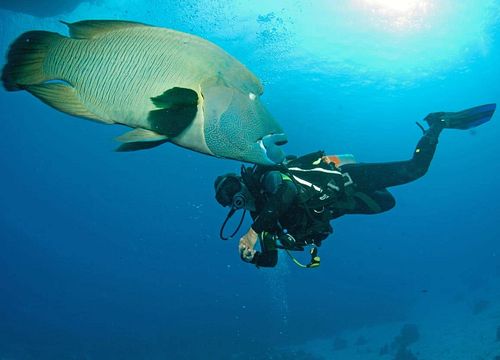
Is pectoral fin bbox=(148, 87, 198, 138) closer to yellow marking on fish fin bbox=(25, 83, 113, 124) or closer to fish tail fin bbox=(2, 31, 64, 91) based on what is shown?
yellow marking on fish fin bbox=(25, 83, 113, 124)

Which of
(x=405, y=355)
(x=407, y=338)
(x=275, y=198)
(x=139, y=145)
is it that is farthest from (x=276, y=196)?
(x=407, y=338)

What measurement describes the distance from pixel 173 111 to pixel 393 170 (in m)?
5.60

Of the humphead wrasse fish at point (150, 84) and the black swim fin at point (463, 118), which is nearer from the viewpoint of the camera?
the humphead wrasse fish at point (150, 84)

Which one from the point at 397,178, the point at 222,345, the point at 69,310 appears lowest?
the point at 397,178

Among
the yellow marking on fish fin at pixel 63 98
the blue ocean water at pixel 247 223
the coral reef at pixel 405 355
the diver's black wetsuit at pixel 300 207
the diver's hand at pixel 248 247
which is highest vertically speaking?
the blue ocean water at pixel 247 223

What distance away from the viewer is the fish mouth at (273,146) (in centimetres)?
78

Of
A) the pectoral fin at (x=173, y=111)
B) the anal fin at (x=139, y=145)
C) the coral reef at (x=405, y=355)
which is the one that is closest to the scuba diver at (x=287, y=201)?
the anal fin at (x=139, y=145)

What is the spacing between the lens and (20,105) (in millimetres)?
41094

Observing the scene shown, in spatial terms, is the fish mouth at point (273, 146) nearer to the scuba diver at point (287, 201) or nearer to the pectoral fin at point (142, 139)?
the pectoral fin at point (142, 139)

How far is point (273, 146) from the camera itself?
79cm

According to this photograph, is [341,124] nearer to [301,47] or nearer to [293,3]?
[301,47]

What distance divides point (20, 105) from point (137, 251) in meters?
45.3

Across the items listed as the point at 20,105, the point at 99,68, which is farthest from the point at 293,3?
the point at 20,105

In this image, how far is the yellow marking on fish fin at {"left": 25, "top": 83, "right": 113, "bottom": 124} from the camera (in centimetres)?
80
